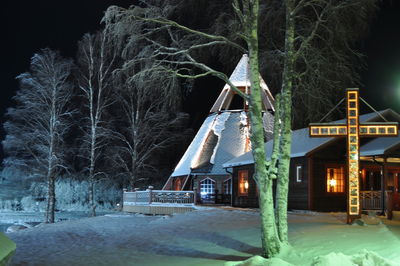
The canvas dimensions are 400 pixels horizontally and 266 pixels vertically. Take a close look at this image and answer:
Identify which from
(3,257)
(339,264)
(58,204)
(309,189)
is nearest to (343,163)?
(309,189)

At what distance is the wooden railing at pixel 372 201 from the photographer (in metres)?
21.1

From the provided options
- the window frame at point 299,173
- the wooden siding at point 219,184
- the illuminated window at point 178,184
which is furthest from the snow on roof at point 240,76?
the window frame at point 299,173

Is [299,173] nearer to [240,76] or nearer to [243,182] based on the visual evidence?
[243,182]

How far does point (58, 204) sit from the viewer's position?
46.6 m

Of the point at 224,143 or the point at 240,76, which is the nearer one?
the point at 224,143

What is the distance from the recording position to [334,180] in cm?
2192

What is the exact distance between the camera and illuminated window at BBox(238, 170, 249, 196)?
2713cm

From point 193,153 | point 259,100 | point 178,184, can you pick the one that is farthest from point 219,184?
point 259,100

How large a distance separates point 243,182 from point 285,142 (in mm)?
16864

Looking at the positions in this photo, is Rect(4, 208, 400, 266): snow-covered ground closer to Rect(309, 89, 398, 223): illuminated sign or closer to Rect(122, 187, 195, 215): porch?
Rect(309, 89, 398, 223): illuminated sign

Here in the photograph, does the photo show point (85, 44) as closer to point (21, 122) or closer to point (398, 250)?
point (21, 122)

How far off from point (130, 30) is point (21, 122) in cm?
2241

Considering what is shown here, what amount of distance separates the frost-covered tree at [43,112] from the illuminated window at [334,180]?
51.5ft

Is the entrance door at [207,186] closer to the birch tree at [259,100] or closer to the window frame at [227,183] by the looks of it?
the window frame at [227,183]
